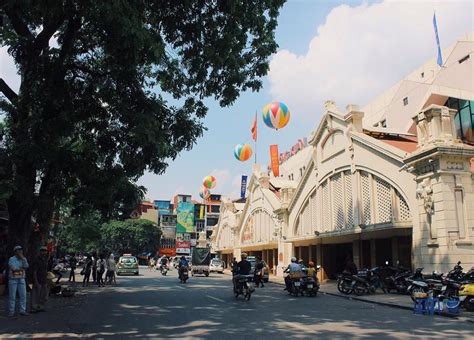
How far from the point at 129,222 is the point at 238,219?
31133 millimetres

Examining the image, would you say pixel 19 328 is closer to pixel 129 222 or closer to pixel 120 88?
pixel 120 88

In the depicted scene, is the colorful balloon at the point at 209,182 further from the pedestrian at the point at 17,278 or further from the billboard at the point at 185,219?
the pedestrian at the point at 17,278

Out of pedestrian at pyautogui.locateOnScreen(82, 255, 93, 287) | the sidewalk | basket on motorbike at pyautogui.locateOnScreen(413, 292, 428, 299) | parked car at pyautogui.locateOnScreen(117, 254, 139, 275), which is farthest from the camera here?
parked car at pyautogui.locateOnScreen(117, 254, 139, 275)

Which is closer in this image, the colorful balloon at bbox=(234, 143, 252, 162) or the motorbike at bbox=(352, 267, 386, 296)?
the motorbike at bbox=(352, 267, 386, 296)

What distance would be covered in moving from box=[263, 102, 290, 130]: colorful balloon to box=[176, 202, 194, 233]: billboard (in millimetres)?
52214

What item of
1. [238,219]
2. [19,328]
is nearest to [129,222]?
[238,219]

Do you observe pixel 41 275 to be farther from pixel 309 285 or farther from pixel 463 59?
pixel 463 59

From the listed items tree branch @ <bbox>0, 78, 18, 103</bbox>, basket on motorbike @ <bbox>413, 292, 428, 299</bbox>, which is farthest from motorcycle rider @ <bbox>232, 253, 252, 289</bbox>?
tree branch @ <bbox>0, 78, 18, 103</bbox>

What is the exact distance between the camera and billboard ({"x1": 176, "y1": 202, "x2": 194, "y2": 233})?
81438 millimetres

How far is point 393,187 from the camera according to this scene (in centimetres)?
2094

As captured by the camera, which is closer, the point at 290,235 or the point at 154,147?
the point at 154,147

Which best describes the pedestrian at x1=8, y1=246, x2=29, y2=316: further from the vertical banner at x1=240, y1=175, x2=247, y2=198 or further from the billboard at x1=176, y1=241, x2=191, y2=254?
the billboard at x1=176, y1=241, x2=191, y2=254

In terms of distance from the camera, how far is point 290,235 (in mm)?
33562

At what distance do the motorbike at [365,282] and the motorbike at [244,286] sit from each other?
5.26 m
